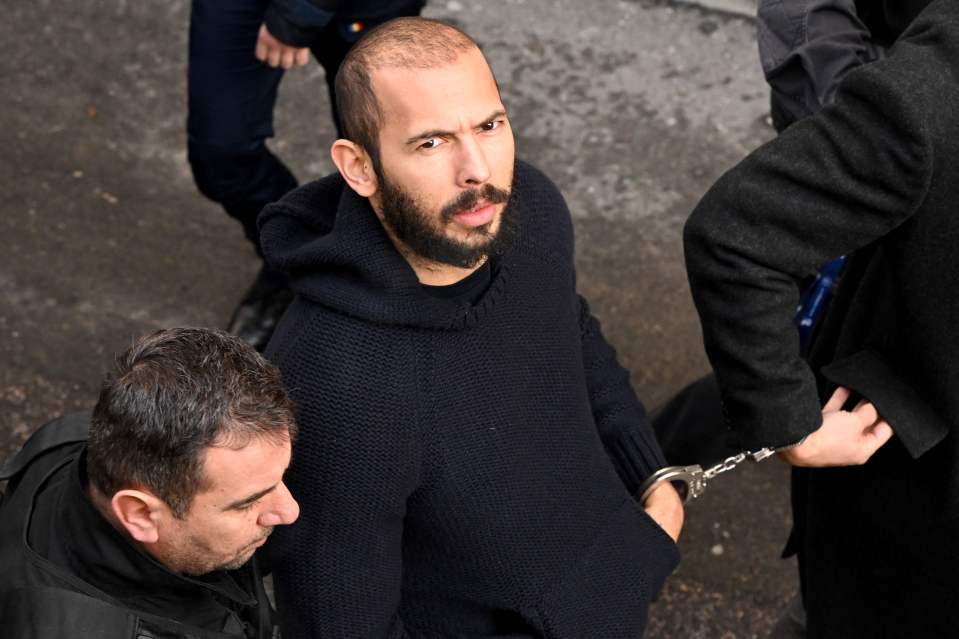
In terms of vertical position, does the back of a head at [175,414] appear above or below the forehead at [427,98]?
below

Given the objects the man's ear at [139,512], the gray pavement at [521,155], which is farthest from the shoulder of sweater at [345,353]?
the gray pavement at [521,155]

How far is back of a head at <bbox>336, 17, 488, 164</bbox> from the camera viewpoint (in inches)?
81.0

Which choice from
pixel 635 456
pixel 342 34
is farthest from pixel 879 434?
pixel 342 34

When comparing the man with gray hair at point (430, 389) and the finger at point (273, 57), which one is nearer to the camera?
the man with gray hair at point (430, 389)

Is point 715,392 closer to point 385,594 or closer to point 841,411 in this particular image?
point 841,411

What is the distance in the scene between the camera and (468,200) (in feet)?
6.78

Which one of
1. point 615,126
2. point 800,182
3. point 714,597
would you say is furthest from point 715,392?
point 615,126

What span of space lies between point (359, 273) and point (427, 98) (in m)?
0.32

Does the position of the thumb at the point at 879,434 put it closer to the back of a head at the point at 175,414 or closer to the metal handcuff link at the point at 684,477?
the metal handcuff link at the point at 684,477

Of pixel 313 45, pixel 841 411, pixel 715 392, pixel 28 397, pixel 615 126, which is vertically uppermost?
pixel 841 411

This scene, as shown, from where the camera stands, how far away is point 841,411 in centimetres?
225

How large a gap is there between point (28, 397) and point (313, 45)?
148 centimetres

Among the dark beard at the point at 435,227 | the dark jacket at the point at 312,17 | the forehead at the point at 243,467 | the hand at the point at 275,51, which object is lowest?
the hand at the point at 275,51

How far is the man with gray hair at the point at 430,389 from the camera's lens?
2.02 m
